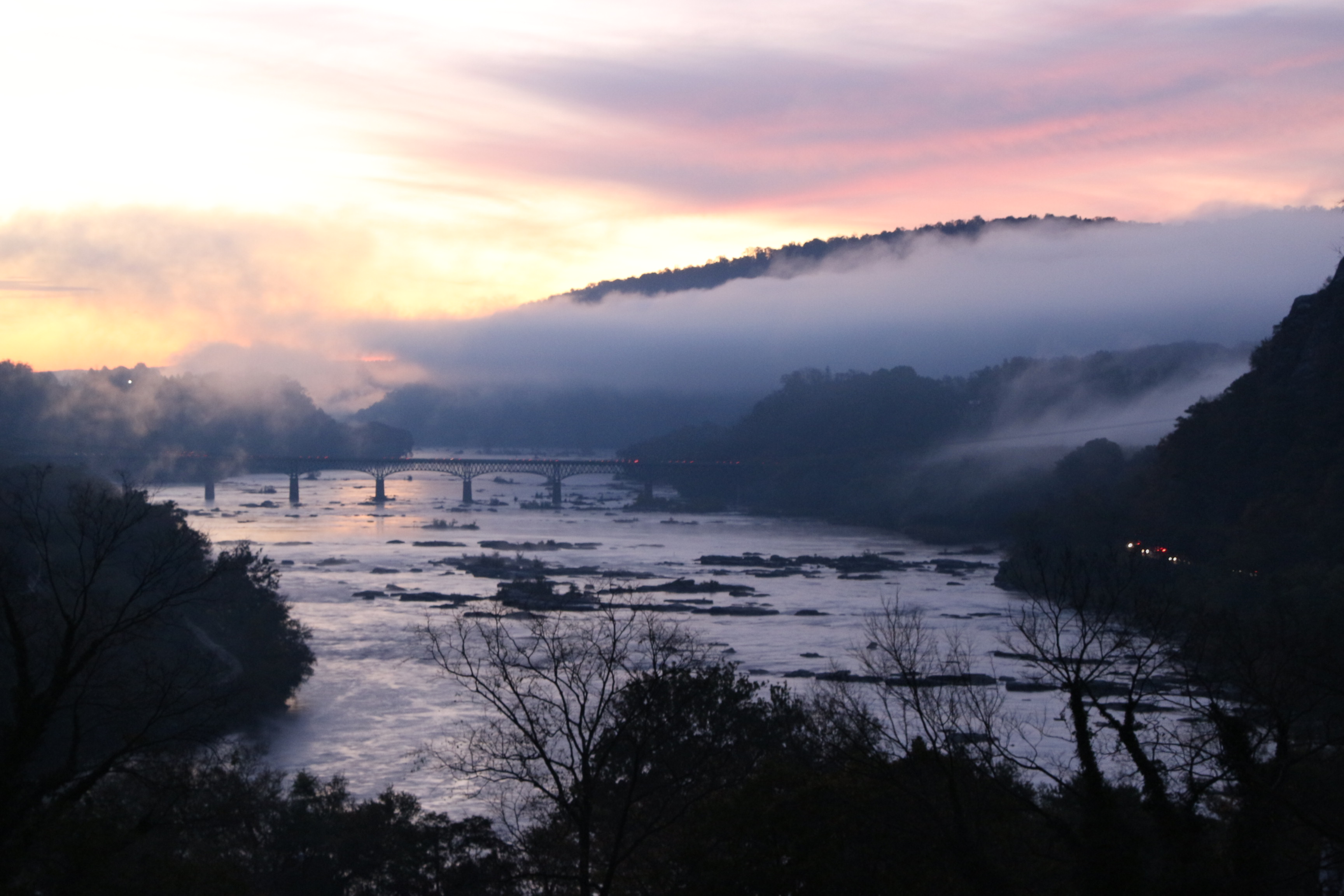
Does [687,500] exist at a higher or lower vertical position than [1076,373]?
lower

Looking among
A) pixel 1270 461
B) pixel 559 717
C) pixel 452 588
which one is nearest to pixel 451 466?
pixel 452 588

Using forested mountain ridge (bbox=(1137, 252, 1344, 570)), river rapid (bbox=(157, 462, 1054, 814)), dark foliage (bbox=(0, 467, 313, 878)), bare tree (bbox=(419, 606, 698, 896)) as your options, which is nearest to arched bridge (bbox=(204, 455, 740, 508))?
river rapid (bbox=(157, 462, 1054, 814))

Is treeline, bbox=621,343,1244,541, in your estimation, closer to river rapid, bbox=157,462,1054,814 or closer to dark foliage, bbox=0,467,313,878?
river rapid, bbox=157,462,1054,814

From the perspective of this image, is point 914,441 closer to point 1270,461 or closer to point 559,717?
point 1270,461

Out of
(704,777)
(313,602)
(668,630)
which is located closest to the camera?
(704,777)

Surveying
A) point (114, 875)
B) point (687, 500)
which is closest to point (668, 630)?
point (114, 875)

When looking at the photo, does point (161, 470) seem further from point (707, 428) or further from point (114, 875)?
point (114, 875)

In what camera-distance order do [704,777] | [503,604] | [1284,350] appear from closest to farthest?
1. [704,777]
2. [503,604]
3. [1284,350]

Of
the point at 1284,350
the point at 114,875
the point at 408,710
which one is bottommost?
the point at 408,710
